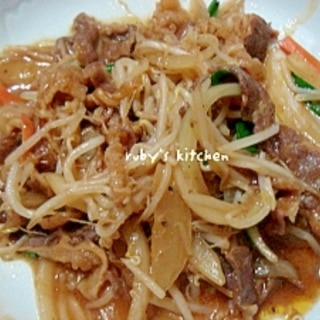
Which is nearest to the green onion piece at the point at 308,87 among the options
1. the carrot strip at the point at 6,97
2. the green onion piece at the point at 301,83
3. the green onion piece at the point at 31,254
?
the green onion piece at the point at 301,83

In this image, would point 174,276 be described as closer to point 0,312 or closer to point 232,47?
point 0,312

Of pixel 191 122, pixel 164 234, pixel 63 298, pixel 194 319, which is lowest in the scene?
pixel 63 298

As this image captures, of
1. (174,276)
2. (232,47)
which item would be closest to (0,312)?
(174,276)

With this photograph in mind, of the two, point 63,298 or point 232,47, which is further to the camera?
point 232,47

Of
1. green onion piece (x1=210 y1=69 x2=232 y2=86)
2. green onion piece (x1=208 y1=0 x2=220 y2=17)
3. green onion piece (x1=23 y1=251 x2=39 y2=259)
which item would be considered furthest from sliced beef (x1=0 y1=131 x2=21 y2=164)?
green onion piece (x1=208 y1=0 x2=220 y2=17)

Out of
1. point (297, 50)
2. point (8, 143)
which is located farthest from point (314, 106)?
point (8, 143)

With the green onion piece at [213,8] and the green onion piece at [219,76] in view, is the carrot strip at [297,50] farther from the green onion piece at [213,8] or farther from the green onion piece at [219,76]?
the green onion piece at [219,76]

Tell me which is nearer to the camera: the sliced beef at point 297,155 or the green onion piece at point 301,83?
the sliced beef at point 297,155
